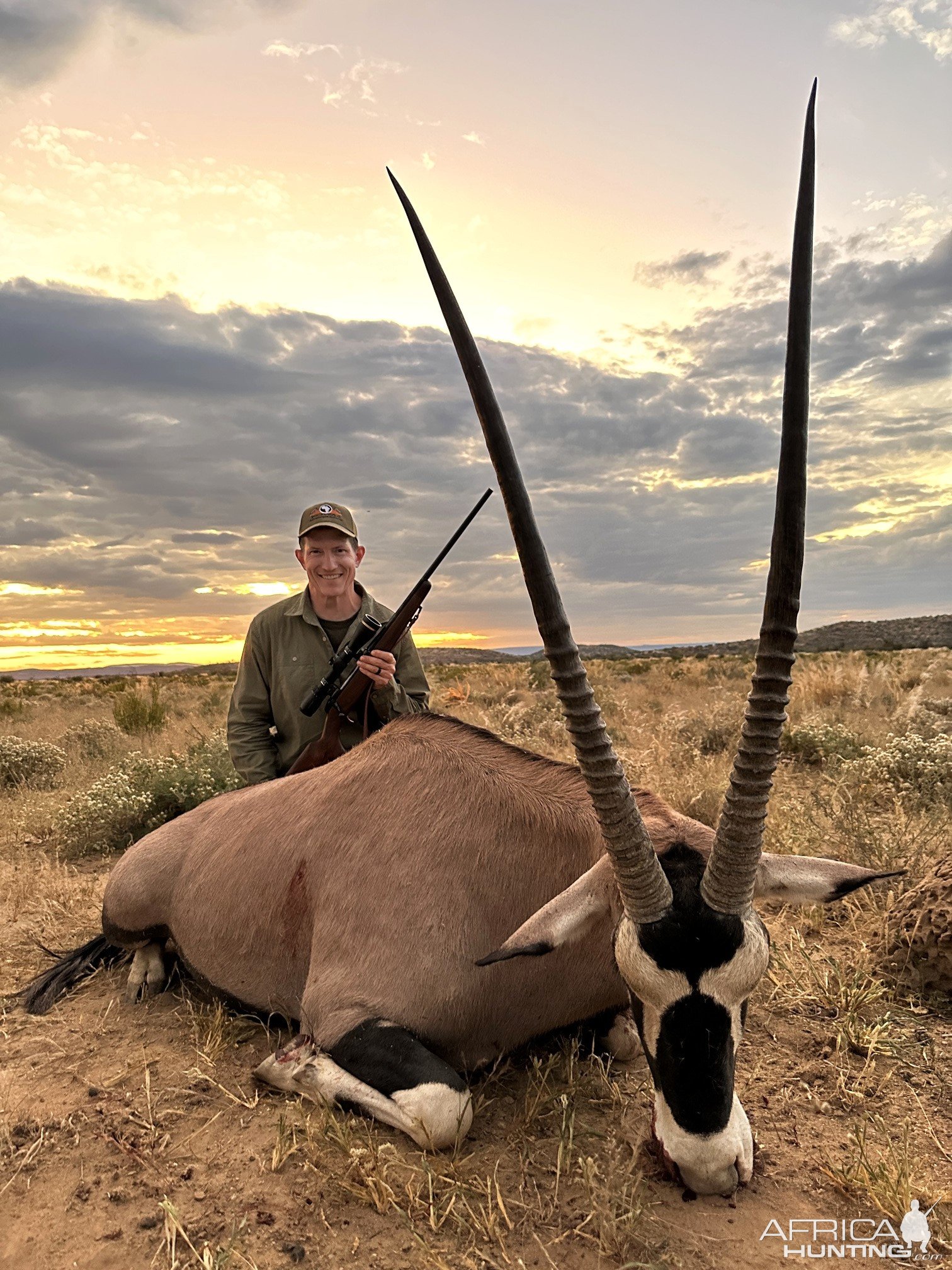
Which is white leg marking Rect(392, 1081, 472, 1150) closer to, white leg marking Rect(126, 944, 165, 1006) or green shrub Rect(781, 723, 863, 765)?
white leg marking Rect(126, 944, 165, 1006)

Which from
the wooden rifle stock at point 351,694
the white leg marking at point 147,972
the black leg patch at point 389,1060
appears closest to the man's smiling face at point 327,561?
the wooden rifle stock at point 351,694

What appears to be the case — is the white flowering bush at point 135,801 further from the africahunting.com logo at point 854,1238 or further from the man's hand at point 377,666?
the africahunting.com logo at point 854,1238

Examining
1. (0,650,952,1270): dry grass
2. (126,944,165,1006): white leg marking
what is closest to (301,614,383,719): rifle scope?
(126,944,165,1006): white leg marking

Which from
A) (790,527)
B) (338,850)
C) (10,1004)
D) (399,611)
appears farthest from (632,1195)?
A: (399,611)

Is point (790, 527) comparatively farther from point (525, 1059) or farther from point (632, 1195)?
point (525, 1059)

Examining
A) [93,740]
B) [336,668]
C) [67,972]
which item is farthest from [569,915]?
[93,740]

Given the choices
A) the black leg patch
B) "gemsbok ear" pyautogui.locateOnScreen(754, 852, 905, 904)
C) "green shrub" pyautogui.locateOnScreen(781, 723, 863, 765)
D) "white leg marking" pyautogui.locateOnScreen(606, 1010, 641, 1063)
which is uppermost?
"gemsbok ear" pyautogui.locateOnScreen(754, 852, 905, 904)

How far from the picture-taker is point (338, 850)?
13.6ft

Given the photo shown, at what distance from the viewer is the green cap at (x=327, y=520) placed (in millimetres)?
6605

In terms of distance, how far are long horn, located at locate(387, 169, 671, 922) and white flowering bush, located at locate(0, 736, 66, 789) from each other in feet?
37.1

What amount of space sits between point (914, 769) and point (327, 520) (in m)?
5.95

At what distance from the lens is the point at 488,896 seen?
375cm

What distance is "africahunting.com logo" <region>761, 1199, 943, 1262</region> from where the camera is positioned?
286 centimetres

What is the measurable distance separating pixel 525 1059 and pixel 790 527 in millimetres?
2713
